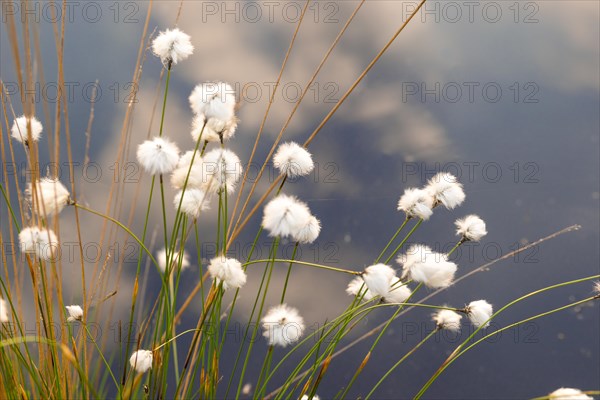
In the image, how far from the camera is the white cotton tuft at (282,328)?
1.19 metres

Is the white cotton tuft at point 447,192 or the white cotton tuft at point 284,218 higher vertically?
the white cotton tuft at point 447,192

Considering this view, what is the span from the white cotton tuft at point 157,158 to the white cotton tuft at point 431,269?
18.5 inches

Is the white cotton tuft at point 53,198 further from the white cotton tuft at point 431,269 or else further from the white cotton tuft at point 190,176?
the white cotton tuft at point 431,269

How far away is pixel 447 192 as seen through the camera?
1401 mm

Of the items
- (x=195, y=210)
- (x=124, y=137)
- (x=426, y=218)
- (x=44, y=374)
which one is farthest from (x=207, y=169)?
(x=44, y=374)

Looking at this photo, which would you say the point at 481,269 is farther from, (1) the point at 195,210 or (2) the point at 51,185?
(2) the point at 51,185

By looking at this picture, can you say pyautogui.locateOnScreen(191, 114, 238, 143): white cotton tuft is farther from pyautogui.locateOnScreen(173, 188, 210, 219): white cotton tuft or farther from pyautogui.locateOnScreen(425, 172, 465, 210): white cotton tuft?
pyautogui.locateOnScreen(425, 172, 465, 210): white cotton tuft

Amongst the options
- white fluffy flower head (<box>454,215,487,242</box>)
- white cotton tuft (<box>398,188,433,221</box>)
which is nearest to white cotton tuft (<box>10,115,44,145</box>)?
white cotton tuft (<box>398,188,433,221</box>)

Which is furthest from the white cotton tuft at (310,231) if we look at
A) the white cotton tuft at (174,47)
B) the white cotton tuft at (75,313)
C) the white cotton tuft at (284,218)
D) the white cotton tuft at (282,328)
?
the white cotton tuft at (75,313)

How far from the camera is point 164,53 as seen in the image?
126cm

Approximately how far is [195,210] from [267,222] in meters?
0.21

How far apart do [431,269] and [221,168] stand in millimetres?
423

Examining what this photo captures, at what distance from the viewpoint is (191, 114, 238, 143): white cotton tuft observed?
123 cm

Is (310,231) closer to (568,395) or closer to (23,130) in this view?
(568,395)
